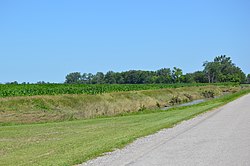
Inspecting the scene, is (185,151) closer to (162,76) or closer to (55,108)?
(55,108)

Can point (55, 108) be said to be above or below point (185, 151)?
above

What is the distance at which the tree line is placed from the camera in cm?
16812

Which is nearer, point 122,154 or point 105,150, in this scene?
point 122,154

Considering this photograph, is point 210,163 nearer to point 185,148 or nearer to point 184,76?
point 185,148

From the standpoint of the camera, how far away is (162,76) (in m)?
173

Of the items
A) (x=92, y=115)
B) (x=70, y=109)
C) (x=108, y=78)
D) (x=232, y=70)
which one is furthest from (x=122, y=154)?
(x=232, y=70)

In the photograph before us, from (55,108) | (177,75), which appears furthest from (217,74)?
(55,108)

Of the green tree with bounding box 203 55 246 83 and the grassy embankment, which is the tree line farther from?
the grassy embankment

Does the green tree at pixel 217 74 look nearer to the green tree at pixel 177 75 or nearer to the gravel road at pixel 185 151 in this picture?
the green tree at pixel 177 75

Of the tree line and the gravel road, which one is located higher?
the tree line

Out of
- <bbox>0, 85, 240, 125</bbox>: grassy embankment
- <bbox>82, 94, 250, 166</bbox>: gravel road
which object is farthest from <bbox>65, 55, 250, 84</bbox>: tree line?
<bbox>82, 94, 250, 166</bbox>: gravel road

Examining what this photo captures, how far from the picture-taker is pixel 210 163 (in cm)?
981

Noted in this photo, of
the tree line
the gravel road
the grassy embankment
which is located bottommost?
the gravel road

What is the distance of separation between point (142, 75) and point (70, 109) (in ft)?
450
